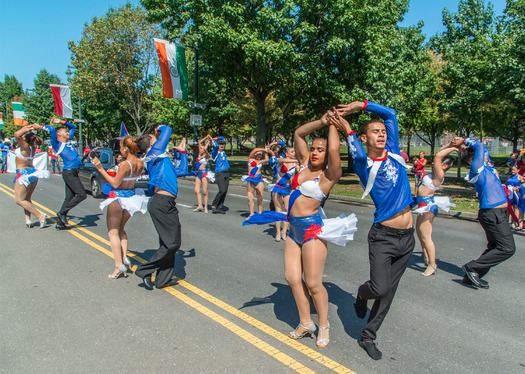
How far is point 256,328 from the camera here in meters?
4.17

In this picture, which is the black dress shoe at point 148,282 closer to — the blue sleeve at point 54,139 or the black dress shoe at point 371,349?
the black dress shoe at point 371,349

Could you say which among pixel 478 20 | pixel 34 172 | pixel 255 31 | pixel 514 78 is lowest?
pixel 34 172

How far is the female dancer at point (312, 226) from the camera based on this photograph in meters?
3.63

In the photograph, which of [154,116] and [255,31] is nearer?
[255,31]

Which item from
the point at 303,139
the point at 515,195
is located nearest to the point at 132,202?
the point at 303,139

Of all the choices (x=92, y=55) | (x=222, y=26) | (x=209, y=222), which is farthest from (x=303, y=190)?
(x=92, y=55)

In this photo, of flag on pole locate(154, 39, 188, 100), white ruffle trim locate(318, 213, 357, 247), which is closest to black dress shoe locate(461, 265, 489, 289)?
white ruffle trim locate(318, 213, 357, 247)

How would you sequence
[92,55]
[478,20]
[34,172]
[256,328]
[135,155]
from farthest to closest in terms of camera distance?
[92,55], [478,20], [34,172], [135,155], [256,328]

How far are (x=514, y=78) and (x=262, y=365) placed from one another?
1346 centimetres

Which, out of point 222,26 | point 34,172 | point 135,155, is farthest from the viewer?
point 222,26

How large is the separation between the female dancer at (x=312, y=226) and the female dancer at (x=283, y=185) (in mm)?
3550

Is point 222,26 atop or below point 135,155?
atop

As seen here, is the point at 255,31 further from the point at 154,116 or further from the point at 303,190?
the point at 154,116

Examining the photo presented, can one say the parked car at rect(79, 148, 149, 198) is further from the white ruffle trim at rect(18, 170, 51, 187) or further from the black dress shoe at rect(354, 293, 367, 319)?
the black dress shoe at rect(354, 293, 367, 319)
